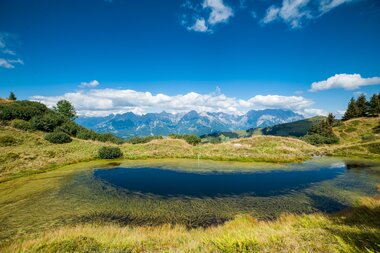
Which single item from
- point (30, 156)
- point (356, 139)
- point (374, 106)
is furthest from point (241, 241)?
point (374, 106)

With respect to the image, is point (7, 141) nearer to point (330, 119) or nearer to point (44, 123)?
point (44, 123)

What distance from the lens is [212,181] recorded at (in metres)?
29.8

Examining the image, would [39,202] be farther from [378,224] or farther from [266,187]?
[378,224]

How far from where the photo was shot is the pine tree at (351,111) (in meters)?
110

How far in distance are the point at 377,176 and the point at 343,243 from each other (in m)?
32.6

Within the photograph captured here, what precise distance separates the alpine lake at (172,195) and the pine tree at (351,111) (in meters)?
94.8

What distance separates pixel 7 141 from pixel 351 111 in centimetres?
15261

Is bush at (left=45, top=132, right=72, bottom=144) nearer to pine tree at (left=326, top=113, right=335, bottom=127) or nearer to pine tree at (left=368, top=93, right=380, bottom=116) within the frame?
pine tree at (left=326, top=113, right=335, bottom=127)

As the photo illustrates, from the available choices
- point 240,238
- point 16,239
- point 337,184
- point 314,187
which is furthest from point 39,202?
point 337,184

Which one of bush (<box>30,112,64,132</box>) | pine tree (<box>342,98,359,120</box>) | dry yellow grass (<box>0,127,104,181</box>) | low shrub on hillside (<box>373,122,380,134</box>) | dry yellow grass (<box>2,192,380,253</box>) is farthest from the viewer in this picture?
pine tree (<box>342,98,359,120</box>)

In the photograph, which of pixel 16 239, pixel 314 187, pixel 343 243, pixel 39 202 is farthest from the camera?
pixel 314 187

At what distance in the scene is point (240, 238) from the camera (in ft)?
34.6

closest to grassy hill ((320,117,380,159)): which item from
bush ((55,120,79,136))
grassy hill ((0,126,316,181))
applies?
grassy hill ((0,126,316,181))

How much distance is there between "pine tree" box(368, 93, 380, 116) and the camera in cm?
10060
